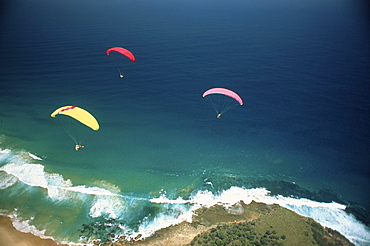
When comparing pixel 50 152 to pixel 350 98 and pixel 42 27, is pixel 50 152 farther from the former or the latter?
pixel 42 27

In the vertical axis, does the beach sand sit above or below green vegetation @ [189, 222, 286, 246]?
below

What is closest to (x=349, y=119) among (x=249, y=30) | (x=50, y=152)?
(x=50, y=152)

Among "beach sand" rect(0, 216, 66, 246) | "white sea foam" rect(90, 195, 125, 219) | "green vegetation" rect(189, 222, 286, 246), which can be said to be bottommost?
"beach sand" rect(0, 216, 66, 246)

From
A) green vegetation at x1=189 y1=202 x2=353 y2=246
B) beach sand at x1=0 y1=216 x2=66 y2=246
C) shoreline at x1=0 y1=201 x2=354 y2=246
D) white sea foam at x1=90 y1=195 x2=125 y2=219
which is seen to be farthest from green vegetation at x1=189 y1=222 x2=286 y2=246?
beach sand at x1=0 y1=216 x2=66 y2=246

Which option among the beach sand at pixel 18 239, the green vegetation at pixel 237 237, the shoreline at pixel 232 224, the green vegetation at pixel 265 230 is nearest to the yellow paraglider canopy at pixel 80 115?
the beach sand at pixel 18 239

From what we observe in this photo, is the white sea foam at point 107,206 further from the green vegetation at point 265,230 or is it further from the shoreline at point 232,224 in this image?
the green vegetation at point 265,230

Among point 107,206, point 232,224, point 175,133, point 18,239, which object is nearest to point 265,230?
point 232,224

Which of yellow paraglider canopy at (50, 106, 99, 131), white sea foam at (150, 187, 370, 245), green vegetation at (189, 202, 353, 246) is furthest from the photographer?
yellow paraglider canopy at (50, 106, 99, 131)

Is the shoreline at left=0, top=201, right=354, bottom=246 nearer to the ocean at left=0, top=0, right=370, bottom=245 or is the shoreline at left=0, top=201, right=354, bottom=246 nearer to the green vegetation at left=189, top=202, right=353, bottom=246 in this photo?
the green vegetation at left=189, top=202, right=353, bottom=246

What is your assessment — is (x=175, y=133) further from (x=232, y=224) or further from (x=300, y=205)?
(x=300, y=205)
